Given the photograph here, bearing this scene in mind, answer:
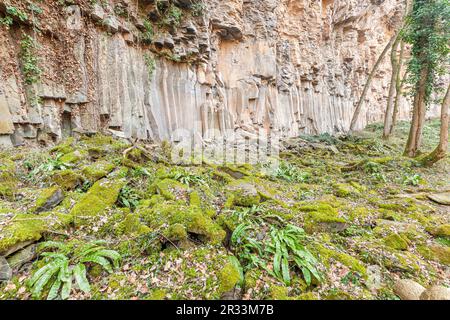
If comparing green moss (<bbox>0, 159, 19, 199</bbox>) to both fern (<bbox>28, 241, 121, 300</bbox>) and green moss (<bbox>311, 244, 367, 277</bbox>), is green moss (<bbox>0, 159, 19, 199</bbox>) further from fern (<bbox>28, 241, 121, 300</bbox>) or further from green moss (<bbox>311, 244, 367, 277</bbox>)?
green moss (<bbox>311, 244, 367, 277</bbox>)

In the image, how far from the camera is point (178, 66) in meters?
13.3

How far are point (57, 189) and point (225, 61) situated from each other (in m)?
16.2

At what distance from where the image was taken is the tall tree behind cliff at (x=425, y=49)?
9766 millimetres

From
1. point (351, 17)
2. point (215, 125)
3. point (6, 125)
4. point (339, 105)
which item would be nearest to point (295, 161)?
point (215, 125)

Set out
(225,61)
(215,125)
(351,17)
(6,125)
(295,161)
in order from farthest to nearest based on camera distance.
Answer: (351,17), (225,61), (215,125), (295,161), (6,125)

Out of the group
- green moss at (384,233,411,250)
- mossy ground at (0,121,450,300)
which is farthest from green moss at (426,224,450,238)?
green moss at (384,233,411,250)

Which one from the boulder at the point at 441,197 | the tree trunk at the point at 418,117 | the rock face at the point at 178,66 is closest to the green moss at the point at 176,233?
the rock face at the point at 178,66

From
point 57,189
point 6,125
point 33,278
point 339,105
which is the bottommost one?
point 33,278

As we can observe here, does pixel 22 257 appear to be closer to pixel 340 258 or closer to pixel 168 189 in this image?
pixel 168 189

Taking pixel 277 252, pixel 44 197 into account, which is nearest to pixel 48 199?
pixel 44 197

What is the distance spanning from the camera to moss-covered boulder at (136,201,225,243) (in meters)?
3.32

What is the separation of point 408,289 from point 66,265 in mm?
4723

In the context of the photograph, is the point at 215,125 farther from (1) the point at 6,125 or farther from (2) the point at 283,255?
(2) the point at 283,255
